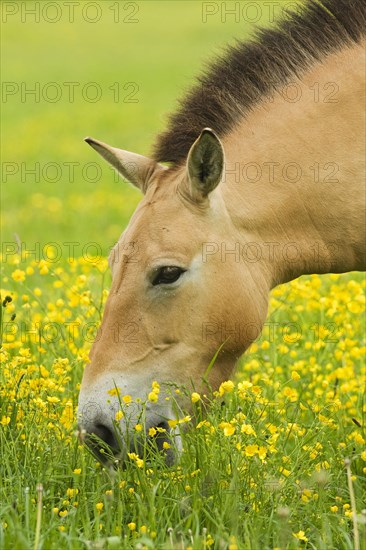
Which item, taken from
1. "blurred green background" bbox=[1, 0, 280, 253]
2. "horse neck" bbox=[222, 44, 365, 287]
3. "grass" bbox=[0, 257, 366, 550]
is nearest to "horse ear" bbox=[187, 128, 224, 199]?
"horse neck" bbox=[222, 44, 365, 287]

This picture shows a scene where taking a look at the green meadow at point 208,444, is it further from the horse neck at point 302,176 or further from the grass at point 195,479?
the horse neck at point 302,176

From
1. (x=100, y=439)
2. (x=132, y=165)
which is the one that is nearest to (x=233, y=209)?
(x=132, y=165)

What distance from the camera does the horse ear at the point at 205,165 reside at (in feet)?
13.9

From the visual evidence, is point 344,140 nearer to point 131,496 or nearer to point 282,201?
point 282,201

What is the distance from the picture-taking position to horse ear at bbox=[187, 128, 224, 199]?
4.22 m

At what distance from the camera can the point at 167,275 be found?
14.2 feet

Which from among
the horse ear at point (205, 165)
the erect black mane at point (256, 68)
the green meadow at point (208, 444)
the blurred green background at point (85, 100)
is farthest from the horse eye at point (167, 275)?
the blurred green background at point (85, 100)

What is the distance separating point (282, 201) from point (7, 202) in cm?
1139

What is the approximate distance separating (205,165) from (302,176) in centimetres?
54

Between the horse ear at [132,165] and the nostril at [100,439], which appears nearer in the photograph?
the nostril at [100,439]

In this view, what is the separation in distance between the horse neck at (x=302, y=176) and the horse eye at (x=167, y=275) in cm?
39

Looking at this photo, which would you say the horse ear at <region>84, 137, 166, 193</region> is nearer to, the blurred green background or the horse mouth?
the blurred green background

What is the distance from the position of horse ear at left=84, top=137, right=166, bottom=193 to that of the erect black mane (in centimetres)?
7

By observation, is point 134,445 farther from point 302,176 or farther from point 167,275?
point 302,176
